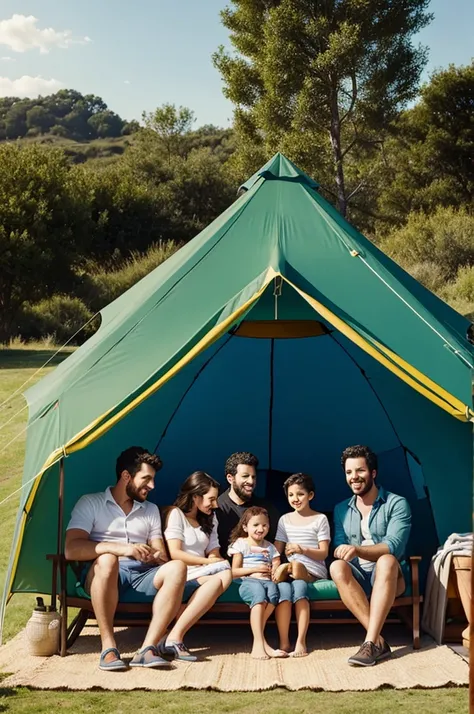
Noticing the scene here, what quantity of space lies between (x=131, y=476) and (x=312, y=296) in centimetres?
136

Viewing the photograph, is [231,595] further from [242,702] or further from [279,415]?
[279,415]

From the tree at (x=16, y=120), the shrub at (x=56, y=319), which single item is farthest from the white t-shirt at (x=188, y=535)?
the tree at (x=16, y=120)

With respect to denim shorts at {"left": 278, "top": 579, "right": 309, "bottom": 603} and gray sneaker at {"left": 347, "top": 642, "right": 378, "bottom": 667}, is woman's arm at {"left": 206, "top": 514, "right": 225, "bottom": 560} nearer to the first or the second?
denim shorts at {"left": 278, "top": 579, "right": 309, "bottom": 603}

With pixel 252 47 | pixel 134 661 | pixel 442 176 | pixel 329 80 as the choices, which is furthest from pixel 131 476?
pixel 442 176

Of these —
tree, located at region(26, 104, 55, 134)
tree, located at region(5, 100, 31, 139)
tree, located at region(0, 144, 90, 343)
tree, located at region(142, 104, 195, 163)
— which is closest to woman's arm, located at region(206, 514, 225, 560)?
tree, located at region(0, 144, 90, 343)

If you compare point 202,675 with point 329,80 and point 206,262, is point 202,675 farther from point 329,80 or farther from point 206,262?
point 329,80

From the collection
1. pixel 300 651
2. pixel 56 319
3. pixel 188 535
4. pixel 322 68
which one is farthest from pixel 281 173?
pixel 322 68

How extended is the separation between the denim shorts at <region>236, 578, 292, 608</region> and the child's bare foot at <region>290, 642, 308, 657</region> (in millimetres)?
226

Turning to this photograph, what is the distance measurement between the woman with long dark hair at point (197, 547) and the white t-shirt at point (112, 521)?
11cm

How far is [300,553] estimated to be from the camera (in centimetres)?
491

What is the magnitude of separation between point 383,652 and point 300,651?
0.41m

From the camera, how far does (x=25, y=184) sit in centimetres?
1788

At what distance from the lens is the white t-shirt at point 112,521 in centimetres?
484

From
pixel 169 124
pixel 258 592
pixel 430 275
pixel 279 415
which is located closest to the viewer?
pixel 258 592
